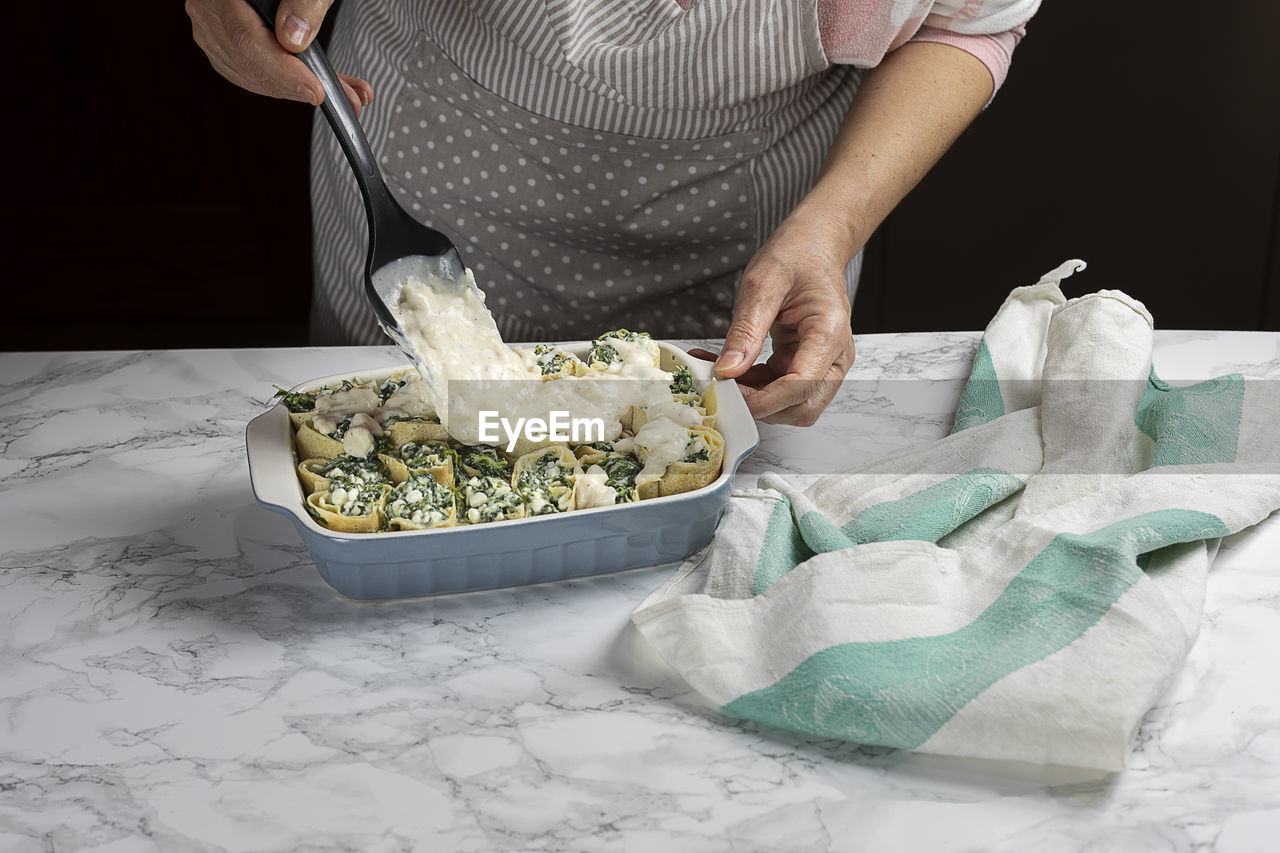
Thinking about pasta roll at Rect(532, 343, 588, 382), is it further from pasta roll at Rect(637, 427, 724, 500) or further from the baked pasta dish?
pasta roll at Rect(637, 427, 724, 500)

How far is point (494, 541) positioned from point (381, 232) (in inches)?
11.3

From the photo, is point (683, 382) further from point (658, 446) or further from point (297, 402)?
point (297, 402)

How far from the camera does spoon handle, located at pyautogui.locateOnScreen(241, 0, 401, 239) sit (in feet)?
2.93

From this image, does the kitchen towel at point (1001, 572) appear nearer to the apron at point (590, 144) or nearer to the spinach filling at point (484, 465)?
the spinach filling at point (484, 465)

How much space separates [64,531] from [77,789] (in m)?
0.34

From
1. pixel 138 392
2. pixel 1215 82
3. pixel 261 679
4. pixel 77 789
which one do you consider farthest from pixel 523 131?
pixel 1215 82

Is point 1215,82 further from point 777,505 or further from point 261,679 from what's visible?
point 261,679

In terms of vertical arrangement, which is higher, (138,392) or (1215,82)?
(1215,82)

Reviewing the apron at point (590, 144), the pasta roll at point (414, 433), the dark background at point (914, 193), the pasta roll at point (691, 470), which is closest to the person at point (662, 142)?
the apron at point (590, 144)

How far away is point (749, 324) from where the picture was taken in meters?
0.99

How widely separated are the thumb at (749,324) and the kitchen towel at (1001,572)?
0.10m

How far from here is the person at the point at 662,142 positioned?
118 centimetres

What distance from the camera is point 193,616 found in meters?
0.81

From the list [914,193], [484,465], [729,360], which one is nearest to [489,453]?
[484,465]
